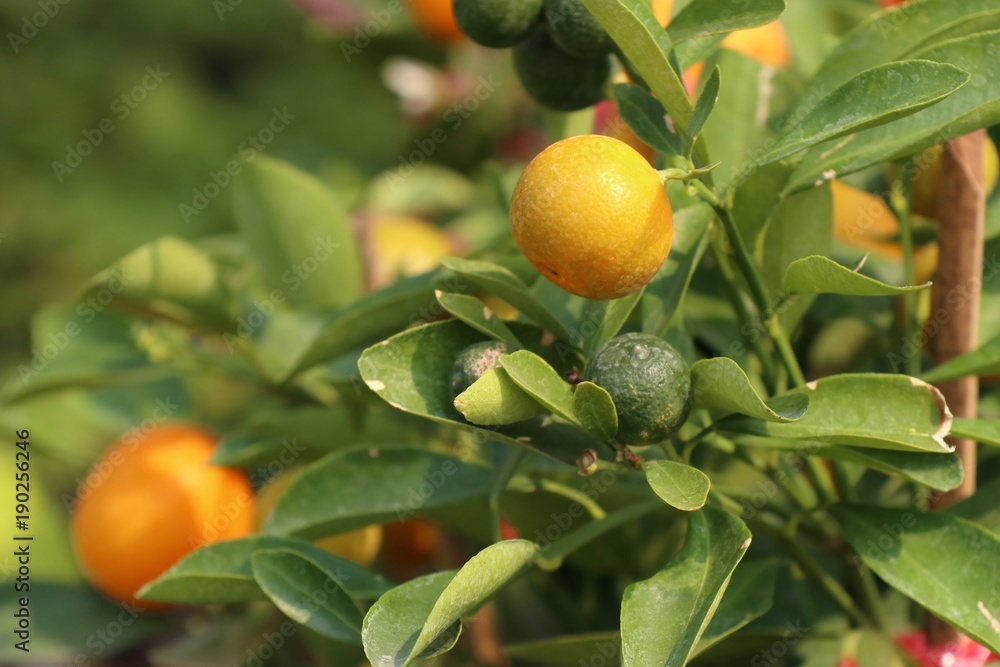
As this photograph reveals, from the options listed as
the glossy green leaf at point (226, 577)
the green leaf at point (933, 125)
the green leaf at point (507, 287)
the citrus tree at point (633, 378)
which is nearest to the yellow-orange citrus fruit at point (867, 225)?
the citrus tree at point (633, 378)

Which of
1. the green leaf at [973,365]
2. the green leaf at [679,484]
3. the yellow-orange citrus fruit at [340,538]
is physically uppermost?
the green leaf at [679,484]

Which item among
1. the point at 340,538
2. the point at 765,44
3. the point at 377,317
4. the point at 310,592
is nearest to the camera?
the point at 310,592

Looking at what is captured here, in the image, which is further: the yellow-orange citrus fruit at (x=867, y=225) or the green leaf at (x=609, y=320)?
the yellow-orange citrus fruit at (x=867, y=225)

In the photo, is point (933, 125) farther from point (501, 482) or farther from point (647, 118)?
point (501, 482)

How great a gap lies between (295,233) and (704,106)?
1.64ft

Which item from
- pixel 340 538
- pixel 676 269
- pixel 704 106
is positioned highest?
pixel 704 106

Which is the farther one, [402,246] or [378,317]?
[402,246]

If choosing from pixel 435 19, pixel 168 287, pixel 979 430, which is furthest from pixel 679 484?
pixel 435 19

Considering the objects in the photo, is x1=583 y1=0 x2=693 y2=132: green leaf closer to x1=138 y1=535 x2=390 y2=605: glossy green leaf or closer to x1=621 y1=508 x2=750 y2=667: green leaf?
x1=621 y1=508 x2=750 y2=667: green leaf

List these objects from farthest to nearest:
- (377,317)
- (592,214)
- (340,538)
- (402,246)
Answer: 1. (402,246)
2. (340,538)
3. (377,317)
4. (592,214)

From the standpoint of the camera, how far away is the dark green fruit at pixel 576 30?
0.51 metres

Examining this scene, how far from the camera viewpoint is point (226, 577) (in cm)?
53

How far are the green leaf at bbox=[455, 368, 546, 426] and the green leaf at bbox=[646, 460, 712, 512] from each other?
6 cm

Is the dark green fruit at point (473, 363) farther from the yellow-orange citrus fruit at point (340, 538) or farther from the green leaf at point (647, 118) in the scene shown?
the yellow-orange citrus fruit at point (340, 538)
